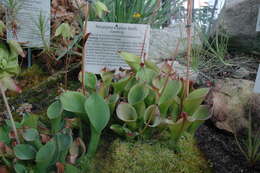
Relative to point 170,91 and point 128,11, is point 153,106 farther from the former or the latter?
point 128,11

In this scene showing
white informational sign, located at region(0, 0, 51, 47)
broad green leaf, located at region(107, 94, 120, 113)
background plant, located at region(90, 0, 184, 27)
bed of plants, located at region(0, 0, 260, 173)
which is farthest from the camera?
background plant, located at region(90, 0, 184, 27)

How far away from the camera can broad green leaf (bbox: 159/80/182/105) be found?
859mm

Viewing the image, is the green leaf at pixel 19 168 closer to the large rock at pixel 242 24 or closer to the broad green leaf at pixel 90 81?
the broad green leaf at pixel 90 81

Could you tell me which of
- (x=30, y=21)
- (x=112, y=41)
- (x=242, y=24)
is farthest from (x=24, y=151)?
(x=242, y=24)

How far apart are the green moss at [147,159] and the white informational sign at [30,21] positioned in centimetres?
85

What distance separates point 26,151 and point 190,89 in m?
0.61

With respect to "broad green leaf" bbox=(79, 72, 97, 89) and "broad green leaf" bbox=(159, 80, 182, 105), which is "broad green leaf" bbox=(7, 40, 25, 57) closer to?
"broad green leaf" bbox=(79, 72, 97, 89)

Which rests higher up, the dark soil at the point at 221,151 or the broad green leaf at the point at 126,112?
the broad green leaf at the point at 126,112

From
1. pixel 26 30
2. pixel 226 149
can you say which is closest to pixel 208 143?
pixel 226 149

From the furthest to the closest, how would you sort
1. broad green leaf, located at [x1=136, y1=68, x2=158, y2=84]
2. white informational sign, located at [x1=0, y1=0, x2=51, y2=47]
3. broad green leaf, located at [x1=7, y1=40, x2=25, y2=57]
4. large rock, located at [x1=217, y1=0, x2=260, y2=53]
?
large rock, located at [x1=217, y1=0, x2=260, y2=53] → white informational sign, located at [x1=0, y1=0, x2=51, y2=47] → broad green leaf, located at [x1=136, y1=68, x2=158, y2=84] → broad green leaf, located at [x1=7, y1=40, x2=25, y2=57]

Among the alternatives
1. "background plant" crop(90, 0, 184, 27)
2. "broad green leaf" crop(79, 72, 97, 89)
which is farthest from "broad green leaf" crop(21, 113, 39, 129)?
"background plant" crop(90, 0, 184, 27)

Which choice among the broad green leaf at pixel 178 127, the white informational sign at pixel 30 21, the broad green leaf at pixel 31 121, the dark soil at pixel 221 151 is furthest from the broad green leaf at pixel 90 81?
the white informational sign at pixel 30 21

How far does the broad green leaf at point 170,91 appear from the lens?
0.86m

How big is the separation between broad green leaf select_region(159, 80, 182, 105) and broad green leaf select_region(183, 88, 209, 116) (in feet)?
0.17
